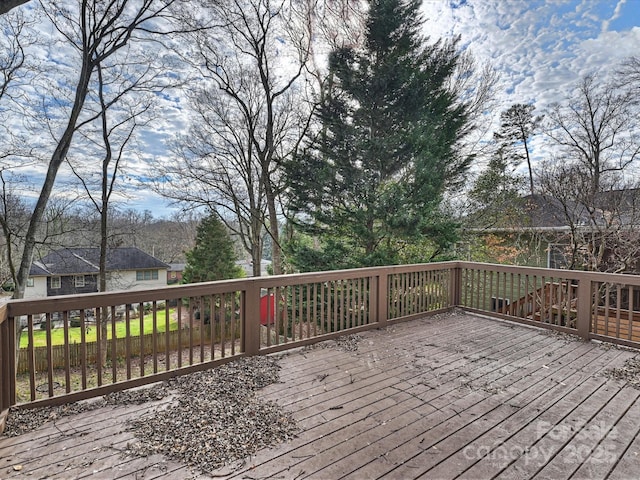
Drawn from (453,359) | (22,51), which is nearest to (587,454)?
(453,359)

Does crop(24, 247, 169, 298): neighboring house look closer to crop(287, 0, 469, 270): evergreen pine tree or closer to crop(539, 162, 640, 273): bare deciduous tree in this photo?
crop(287, 0, 469, 270): evergreen pine tree

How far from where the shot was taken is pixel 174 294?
2826 millimetres

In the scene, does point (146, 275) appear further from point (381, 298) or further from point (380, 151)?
point (381, 298)

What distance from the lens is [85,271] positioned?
11281 millimetres

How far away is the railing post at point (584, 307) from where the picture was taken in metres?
3.94

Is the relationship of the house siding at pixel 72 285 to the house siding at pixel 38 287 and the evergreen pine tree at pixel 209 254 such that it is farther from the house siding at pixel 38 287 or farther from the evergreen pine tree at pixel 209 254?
the evergreen pine tree at pixel 209 254

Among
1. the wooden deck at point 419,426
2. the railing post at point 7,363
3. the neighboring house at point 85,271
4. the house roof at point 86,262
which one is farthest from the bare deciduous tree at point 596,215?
the house roof at point 86,262

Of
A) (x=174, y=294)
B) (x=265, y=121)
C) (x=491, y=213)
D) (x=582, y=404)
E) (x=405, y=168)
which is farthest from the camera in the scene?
(x=265, y=121)

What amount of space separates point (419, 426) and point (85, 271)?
42.2ft

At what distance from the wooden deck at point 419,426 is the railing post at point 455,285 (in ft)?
6.58

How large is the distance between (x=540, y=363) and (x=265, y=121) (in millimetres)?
9981

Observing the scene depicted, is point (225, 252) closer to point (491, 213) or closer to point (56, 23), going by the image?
point (56, 23)

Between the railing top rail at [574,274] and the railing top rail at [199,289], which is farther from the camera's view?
the railing top rail at [574,274]

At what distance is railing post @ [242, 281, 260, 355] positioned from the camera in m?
3.29
